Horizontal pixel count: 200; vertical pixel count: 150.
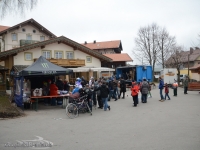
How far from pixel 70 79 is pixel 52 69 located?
52.1 feet

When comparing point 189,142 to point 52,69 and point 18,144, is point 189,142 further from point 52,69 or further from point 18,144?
point 52,69

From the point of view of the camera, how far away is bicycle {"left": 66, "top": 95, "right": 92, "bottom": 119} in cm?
1021

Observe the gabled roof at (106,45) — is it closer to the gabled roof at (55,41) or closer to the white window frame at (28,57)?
the gabled roof at (55,41)

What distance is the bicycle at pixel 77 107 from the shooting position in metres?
10.2

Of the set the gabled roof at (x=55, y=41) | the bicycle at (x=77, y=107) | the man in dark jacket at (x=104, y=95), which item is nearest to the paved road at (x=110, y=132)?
the bicycle at (x=77, y=107)

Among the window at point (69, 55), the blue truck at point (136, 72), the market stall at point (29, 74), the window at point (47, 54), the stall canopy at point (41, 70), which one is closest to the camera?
the stall canopy at point (41, 70)

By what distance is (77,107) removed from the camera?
33.9ft

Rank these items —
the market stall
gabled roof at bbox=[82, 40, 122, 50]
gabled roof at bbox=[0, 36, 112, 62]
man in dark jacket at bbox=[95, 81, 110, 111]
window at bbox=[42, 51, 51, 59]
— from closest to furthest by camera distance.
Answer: man in dark jacket at bbox=[95, 81, 110, 111], the market stall, gabled roof at bbox=[0, 36, 112, 62], window at bbox=[42, 51, 51, 59], gabled roof at bbox=[82, 40, 122, 50]

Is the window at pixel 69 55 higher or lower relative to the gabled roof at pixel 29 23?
lower

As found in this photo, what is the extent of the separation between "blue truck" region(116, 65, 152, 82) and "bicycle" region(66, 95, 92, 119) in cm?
1570

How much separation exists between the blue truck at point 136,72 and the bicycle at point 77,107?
51.5 feet

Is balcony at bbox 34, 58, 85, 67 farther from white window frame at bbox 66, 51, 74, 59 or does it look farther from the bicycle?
the bicycle

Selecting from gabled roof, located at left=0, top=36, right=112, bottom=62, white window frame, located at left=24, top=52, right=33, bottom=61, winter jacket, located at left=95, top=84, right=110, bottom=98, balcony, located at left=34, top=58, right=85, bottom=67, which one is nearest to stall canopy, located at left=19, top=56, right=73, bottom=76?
winter jacket, located at left=95, top=84, right=110, bottom=98

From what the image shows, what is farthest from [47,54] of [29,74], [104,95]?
[104,95]
